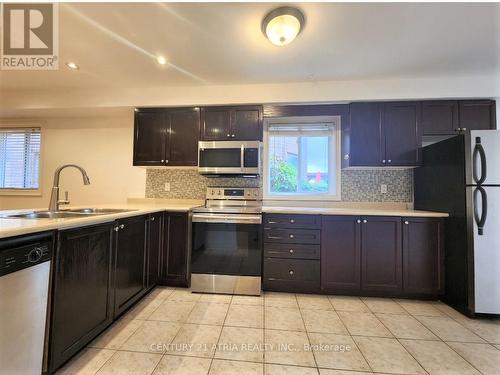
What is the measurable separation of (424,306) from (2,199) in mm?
5553

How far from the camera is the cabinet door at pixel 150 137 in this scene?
9.25 feet

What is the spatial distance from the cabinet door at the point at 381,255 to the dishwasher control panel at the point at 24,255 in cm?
250

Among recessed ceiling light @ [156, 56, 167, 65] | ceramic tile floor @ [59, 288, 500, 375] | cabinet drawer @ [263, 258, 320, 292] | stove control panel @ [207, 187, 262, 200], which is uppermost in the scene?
recessed ceiling light @ [156, 56, 167, 65]

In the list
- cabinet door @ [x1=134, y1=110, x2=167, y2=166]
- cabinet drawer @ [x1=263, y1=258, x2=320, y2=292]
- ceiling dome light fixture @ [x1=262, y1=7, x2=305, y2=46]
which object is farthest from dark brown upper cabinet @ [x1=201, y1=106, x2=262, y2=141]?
cabinet drawer @ [x1=263, y1=258, x2=320, y2=292]

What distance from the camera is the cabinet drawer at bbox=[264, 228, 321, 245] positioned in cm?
236

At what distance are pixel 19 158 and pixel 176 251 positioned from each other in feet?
9.80

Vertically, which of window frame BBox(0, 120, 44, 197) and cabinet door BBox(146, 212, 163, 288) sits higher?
window frame BBox(0, 120, 44, 197)

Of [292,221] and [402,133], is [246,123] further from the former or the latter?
[402,133]

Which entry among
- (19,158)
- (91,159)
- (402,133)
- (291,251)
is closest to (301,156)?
(402,133)

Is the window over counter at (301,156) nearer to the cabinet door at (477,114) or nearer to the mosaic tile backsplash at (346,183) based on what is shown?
the mosaic tile backsplash at (346,183)

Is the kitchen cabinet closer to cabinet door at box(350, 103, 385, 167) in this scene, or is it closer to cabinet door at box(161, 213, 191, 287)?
cabinet door at box(350, 103, 385, 167)

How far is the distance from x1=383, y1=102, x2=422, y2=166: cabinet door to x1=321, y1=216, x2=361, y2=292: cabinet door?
2.98 feet

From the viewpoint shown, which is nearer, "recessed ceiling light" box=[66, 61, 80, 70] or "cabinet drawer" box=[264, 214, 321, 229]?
"recessed ceiling light" box=[66, 61, 80, 70]

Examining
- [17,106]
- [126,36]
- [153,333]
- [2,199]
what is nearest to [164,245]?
[153,333]
